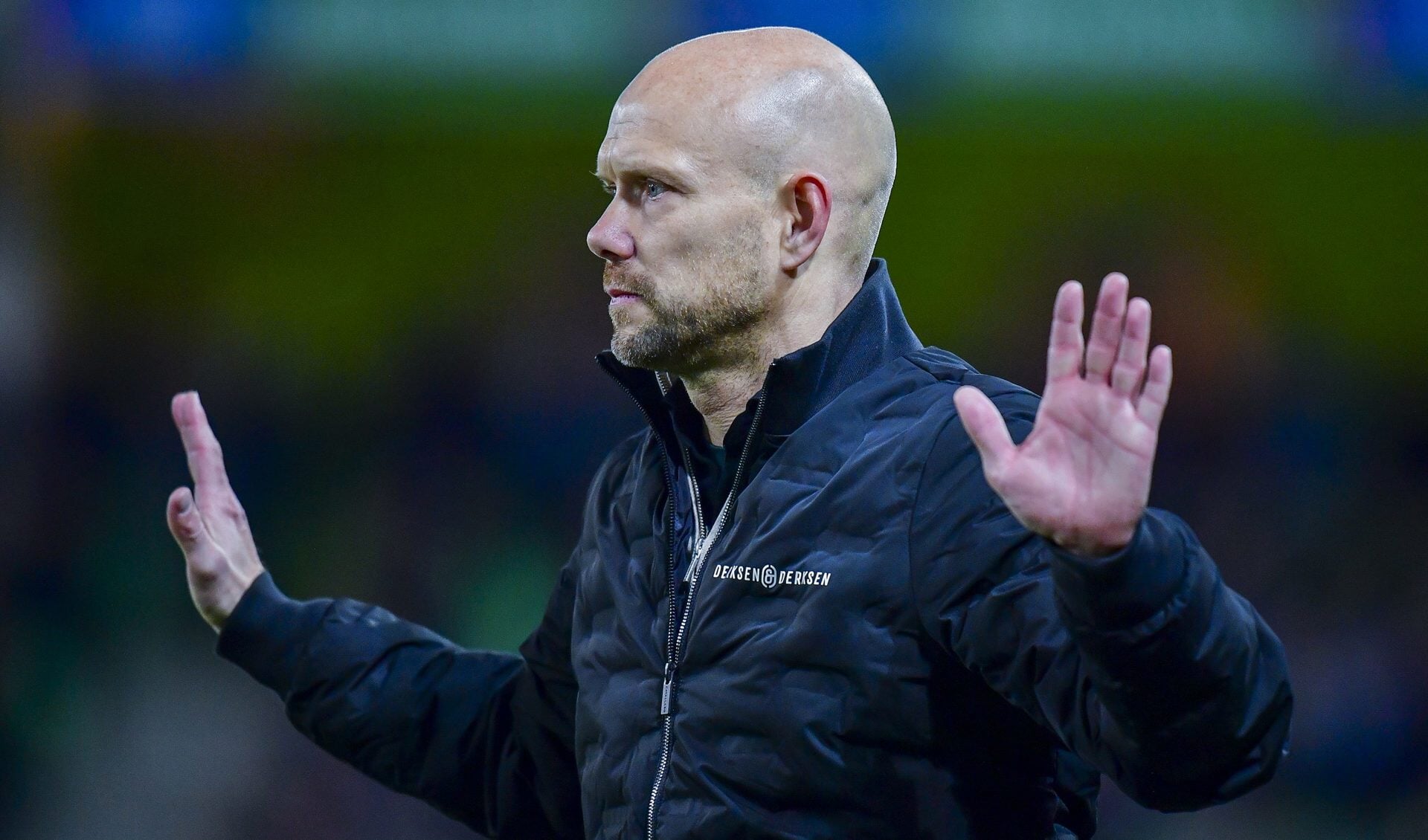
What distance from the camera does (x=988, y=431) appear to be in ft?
5.63

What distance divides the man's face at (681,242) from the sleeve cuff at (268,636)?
0.77m

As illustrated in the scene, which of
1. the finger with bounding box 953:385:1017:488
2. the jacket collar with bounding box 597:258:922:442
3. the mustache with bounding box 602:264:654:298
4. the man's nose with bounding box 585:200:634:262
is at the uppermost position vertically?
the man's nose with bounding box 585:200:634:262

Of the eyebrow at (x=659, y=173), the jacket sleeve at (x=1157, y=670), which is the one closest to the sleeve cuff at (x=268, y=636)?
the eyebrow at (x=659, y=173)

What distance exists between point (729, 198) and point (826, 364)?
0.27m

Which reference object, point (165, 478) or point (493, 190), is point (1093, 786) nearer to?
point (165, 478)

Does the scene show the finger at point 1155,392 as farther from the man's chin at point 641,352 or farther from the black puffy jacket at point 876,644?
the man's chin at point 641,352

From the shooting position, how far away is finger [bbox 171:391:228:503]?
109 inches

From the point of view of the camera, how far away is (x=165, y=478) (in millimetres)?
6461

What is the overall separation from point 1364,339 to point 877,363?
533cm

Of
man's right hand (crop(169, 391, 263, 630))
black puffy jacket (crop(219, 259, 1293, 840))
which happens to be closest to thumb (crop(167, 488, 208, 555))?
man's right hand (crop(169, 391, 263, 630))

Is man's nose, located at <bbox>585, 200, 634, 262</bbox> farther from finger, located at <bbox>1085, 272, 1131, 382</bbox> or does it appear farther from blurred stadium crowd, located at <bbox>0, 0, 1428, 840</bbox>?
blurred stadium crowd, located at <bbox>0, 0, 1428, 840</bbox>

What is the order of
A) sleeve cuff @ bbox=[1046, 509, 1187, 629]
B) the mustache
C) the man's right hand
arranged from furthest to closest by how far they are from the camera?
the man's right hand < the mustache < sleeve cuff @ bbox=[1046, 509, 1187, 629]

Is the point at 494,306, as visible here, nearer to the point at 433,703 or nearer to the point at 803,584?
the point at 433,703

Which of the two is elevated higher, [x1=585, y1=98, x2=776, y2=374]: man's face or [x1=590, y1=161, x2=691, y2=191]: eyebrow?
[x1=590, y1=161, x2=691, y2=191]: eyebrow
